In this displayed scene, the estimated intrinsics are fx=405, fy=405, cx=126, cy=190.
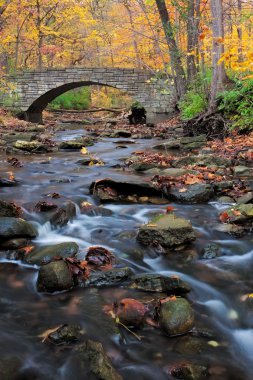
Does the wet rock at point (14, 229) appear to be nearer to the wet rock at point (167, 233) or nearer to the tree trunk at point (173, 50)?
the wet rock at point (167, 233)

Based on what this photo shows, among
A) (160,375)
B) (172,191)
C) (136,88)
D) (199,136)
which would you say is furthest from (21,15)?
(160,375)

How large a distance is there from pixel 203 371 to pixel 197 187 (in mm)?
3514

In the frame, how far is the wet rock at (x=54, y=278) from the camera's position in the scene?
10.7ft

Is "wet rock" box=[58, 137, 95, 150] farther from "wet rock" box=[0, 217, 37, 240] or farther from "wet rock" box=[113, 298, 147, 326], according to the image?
"wet rock" box=[113, 298, 147, 326]

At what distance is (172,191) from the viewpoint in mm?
5664

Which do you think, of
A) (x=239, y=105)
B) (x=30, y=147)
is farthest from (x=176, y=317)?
(x=30, y=147)

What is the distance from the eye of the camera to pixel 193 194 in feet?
18.1

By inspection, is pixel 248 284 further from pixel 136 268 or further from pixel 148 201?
pixel 148 201

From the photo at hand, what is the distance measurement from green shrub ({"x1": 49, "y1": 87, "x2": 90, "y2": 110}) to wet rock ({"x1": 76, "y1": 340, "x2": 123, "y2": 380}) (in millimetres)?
28712

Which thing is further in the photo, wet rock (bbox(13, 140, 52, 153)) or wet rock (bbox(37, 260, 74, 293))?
wet rock (bbox(13, 140, 52, 153))

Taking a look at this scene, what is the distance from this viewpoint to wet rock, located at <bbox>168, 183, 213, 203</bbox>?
5.51 meters

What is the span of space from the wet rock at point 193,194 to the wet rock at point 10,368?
3.52 m

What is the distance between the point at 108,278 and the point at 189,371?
1.20 meters

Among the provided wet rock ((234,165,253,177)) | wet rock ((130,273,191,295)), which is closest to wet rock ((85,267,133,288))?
wet rock ((130,273,191,295))
